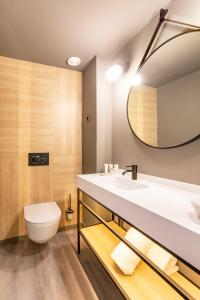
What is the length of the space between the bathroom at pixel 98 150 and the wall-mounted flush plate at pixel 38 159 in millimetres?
13

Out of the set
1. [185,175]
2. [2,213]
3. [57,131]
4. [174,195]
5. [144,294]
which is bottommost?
[144,294]

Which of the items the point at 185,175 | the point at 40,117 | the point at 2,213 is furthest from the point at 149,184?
the point at 2,213

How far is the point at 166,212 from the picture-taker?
2.51ft

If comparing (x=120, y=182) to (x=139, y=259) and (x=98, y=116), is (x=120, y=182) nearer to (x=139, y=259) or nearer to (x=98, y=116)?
(x=139, y=259)

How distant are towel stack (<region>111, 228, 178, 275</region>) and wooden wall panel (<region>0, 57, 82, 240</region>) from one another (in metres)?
1.19

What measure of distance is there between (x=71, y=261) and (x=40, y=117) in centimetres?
168

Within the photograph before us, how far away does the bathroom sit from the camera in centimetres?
110

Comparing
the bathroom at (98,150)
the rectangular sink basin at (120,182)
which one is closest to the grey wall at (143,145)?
the bathroom at (98,150)

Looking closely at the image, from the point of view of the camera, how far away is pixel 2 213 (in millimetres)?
1966

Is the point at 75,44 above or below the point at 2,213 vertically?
above

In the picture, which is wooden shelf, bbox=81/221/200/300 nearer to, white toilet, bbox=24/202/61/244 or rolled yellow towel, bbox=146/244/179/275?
rolled yellow towel, bbox=146/244/179/275

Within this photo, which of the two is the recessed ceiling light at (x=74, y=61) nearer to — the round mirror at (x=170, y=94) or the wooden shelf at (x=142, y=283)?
the round mirror at (x=170, y=94)

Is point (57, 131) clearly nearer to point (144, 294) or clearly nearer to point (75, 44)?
point (75, 44)

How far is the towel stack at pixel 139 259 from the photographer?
1180 mm
